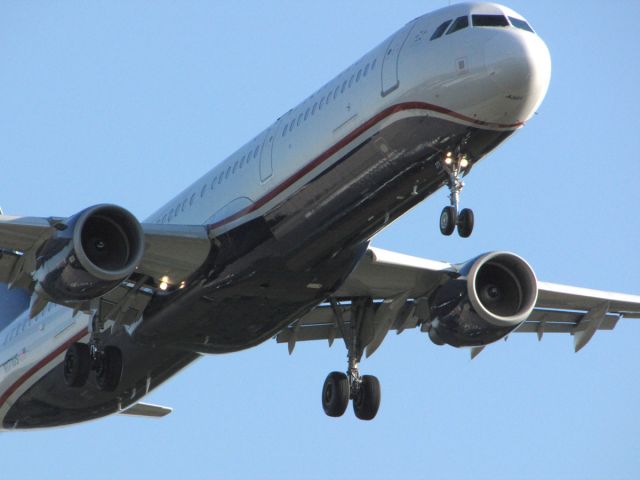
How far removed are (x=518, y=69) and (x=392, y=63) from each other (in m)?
2.54

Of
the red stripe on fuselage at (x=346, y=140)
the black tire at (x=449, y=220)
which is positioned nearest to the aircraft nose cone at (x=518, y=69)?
the red stripe on fuselage at (x=346, y=140)

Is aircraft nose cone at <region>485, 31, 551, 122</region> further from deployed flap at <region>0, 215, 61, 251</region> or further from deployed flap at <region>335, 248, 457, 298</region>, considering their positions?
deployed flap at <region>0, 215, 61, 251</region>

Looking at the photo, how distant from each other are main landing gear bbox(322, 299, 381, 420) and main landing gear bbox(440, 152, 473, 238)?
22.7 ft

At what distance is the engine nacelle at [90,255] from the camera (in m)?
28.5

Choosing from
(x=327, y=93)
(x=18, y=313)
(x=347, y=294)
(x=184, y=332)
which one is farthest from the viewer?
(x=18, y=313)

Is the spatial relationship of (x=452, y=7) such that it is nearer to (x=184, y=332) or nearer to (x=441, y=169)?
(x=441, y=169)

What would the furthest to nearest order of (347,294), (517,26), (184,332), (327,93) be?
1. (347,294)
2. (184,332)
3. (327,93)
4. (517,26)

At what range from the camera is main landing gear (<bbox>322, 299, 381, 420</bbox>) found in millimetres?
33656

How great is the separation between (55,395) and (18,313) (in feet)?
12.4

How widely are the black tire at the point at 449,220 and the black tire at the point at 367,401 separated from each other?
7350 millimetres

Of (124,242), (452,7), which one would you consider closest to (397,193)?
(452,7)

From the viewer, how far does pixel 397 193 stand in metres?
27.8

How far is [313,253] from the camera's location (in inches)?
1130

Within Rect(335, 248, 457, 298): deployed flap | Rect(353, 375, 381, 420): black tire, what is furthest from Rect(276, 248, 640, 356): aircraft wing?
Rect(353, 375, 381, 420): black tire
